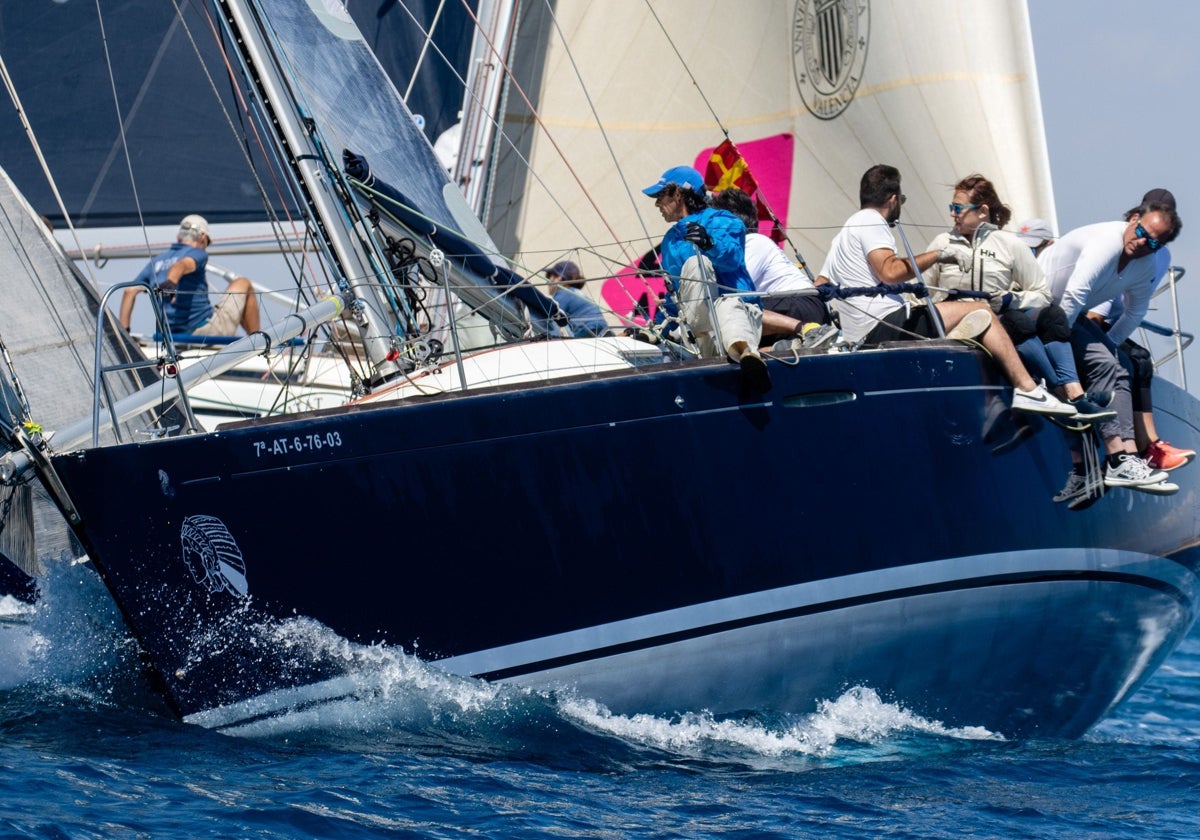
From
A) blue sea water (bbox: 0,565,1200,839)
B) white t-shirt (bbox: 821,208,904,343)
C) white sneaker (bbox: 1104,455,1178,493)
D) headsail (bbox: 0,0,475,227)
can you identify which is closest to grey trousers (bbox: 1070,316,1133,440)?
white sneaker (bbox: 1104,455,1178,493)

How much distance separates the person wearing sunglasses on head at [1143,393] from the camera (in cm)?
694

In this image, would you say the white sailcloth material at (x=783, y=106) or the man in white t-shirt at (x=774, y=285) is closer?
the man in white t-shirt at (x=774, y=285)

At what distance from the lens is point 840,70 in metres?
10.1

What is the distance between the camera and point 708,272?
591 centimetres

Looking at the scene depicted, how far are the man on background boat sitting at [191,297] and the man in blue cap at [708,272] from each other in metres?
3.56

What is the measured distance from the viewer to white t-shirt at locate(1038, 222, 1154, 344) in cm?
661

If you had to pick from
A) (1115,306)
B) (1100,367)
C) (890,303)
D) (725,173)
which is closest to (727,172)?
(725,173)

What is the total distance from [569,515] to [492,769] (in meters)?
0.92

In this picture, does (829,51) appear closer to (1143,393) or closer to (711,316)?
(1143,393)

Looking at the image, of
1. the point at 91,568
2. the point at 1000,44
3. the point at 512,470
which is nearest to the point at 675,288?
the point at 512,470

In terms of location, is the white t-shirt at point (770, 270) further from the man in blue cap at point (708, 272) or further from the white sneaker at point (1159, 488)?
the white sneaker at point (1159, 488)

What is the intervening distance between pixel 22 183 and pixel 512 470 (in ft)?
24.5

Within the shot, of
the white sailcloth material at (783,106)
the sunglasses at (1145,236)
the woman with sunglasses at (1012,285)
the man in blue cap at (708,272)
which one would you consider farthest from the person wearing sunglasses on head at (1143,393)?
the white sailcloth material at (783,106)

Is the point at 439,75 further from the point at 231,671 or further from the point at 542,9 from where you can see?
the point at 231,671
